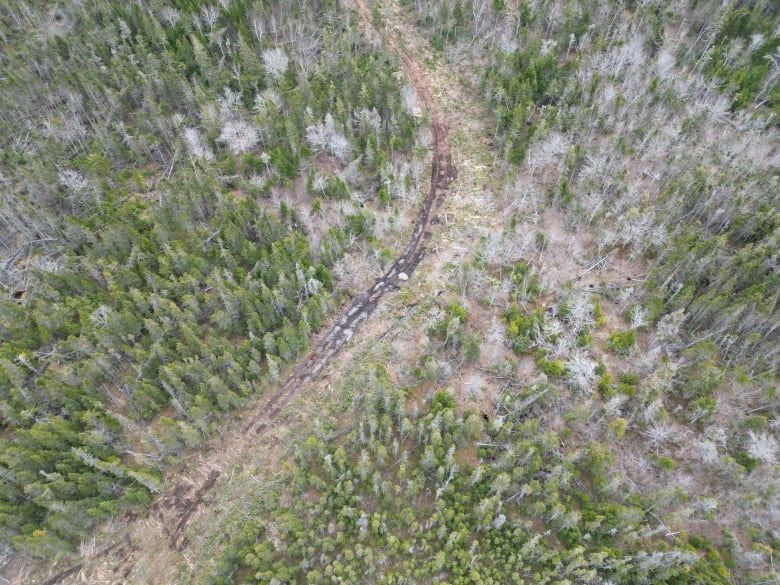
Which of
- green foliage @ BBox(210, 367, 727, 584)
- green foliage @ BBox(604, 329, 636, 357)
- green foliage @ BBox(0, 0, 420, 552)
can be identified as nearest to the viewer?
green foliage @ BBox(210, 367, 727, 584)

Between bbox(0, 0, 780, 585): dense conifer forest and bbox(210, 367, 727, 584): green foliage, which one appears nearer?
bbox(210, 367, 727, 584): green foliage

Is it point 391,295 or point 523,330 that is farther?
point 391,295

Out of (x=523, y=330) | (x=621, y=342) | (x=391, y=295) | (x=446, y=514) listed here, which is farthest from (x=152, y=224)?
(x=621, y=342)

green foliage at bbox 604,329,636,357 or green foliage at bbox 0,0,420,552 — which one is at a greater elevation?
green foliage at bbox 0,0,420,552

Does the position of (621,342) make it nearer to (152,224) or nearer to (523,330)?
(523,330)

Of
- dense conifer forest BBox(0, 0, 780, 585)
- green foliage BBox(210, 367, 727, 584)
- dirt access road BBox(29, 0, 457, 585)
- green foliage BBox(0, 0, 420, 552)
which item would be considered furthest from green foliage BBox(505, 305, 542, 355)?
green foliage BBox(0, 0, 420, 552)

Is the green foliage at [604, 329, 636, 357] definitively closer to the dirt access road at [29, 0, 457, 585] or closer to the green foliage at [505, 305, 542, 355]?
the green foliage at [505, 305, 542, 355]

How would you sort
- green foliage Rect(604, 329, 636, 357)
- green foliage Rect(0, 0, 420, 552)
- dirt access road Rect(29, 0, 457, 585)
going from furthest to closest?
green foliage Rect(604, 329, 636, 357)
green foliage Rect(0, 0, 420, 552)
dirt access road Rect(29, 0, 457, 585)
